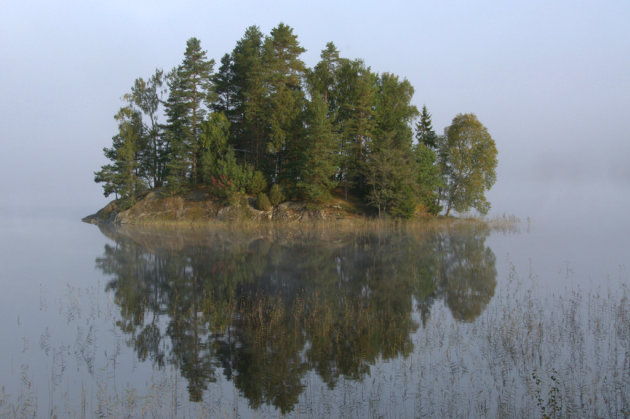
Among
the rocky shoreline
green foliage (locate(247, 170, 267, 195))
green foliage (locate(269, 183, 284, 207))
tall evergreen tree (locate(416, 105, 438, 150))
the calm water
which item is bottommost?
the calm water

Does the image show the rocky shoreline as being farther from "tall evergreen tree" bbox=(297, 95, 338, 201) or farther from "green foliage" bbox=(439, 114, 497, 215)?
"green foliage" bbox=(439, 114, 497, 215)

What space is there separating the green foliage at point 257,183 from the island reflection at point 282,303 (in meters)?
21.5

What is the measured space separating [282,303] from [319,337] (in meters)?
3.33

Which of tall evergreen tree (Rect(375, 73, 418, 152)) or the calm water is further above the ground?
tall evergreen tree (Rect(375, 73, 418, 152))

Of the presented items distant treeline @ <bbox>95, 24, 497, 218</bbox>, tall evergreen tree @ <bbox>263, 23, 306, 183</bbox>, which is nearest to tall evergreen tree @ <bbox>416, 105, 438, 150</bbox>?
distant treeline @ <bbox>95, 24, 497, 218</bbox>

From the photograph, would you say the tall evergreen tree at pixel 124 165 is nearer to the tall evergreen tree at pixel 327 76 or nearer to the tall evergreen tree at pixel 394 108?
the tall evergreen tree at pixel 327 76

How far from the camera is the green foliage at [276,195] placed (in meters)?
47.4

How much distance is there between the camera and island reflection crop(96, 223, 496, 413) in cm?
891

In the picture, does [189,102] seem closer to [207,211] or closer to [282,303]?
[207,211]

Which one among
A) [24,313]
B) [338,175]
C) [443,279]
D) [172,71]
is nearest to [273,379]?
[24,313]

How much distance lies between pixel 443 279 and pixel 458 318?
5.16m

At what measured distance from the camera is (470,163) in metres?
46.8

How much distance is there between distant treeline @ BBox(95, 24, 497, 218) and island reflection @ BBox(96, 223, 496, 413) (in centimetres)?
1936

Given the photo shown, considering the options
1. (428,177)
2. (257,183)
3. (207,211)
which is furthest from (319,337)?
(207,211)
